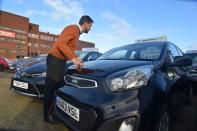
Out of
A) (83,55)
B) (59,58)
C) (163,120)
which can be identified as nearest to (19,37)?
(83,55)

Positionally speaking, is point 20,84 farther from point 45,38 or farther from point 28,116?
point 45,38

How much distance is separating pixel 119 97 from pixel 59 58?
1.43m

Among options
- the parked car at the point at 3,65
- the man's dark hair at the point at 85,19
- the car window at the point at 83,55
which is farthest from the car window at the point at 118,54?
the parked car at the point at 3,65

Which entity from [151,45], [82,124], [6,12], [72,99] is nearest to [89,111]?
[82,124]

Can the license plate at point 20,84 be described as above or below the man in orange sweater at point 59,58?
below

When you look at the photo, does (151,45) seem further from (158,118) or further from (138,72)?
(158,118)

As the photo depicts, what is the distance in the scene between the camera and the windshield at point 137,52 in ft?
12.8

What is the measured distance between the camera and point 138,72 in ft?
9.51

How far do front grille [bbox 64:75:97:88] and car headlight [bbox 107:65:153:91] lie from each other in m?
0.19

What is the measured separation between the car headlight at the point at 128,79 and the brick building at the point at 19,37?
60836 millimetres

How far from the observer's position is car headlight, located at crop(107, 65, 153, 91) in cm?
273

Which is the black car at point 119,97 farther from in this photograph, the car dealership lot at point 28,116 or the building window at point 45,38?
the building window at point 45,38

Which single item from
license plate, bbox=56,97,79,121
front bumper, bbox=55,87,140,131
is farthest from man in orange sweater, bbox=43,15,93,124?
front bumper, bbox=55,87,140,131

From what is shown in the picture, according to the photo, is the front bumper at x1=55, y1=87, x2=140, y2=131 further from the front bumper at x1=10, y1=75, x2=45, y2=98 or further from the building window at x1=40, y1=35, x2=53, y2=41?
the building window at x1=40, y1=35, x2=53, y2=41
